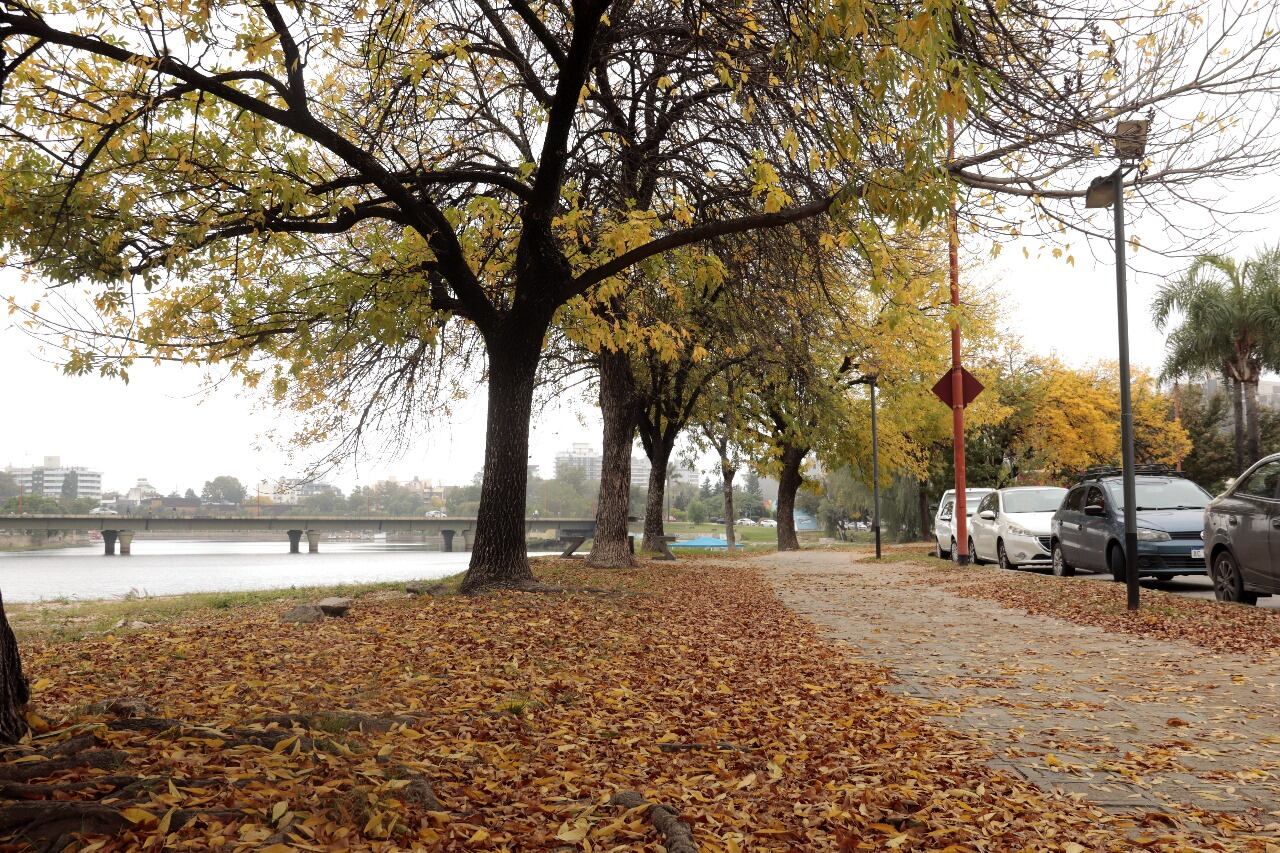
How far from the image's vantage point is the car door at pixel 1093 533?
1385 centimetres

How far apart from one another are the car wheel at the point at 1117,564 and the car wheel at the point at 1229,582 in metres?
2.30

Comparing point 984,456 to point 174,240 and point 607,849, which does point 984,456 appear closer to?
point 174,240

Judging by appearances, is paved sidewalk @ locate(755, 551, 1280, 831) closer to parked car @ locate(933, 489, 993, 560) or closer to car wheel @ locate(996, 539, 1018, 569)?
car wheel @ locate(996, 539, 1018, 569)

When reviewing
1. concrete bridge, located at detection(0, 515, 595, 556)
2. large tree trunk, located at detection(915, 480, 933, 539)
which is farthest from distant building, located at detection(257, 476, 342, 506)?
concrete bridge, located at detection(0, 515, 595, 556)

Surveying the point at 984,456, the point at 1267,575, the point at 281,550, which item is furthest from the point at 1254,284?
the point at 281,550

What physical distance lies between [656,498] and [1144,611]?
1683 centimetres

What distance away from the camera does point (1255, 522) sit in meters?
9.96

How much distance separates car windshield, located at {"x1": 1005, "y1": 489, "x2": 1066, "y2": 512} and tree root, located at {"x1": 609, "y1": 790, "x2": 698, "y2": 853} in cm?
1608

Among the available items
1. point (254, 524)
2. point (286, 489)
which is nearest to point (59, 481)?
point (254, 524)

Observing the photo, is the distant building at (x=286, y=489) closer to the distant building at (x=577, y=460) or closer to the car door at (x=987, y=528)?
the car door at (x=987, y=528)

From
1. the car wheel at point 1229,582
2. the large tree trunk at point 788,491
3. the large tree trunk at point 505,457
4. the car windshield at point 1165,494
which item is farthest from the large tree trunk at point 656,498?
the car wheel at point 1229,582

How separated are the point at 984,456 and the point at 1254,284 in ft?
45.2

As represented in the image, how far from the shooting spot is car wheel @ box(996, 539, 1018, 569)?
17828 millimetres

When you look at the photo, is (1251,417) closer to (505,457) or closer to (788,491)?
(788,491)
